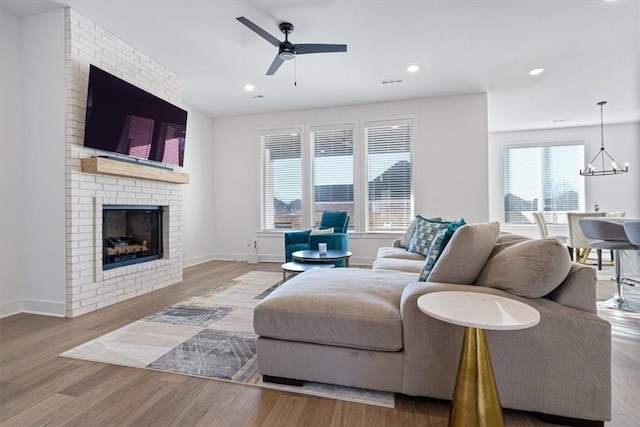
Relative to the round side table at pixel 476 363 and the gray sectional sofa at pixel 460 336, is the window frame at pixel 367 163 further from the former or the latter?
the round side table at pixel 476 363

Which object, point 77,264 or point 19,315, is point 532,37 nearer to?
point 77,264

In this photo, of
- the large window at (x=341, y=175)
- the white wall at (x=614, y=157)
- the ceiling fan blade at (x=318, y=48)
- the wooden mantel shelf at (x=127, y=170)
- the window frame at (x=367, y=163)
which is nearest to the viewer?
the ceiling fan blade at (x=318, y=48)

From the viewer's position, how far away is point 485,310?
1259 mm

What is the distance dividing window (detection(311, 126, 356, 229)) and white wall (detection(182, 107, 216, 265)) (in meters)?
2.17

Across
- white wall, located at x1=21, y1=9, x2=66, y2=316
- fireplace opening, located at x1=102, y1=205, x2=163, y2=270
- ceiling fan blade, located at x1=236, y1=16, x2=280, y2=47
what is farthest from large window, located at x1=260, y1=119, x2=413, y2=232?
white wall, located at x1=21, y1=9, x2=66, y2=316

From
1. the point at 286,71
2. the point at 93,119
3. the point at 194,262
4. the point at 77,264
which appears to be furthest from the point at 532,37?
the point at 194,262

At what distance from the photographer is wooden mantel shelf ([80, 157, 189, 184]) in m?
3.09

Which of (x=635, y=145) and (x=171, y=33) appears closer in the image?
(x=171, y=33)

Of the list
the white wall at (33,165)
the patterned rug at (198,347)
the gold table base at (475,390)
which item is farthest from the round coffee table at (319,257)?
the white wall at (33,165)

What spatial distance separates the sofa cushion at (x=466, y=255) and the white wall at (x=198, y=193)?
16.0ft

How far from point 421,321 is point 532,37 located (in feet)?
12.1

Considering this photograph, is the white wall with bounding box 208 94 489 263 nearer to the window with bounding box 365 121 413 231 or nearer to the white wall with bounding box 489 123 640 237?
the window with bounding box 365 121 413 231

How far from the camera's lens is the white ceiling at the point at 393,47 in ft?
9.76

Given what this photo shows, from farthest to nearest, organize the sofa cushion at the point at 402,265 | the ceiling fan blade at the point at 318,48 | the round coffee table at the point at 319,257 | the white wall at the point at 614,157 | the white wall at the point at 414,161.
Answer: the white wall at the point at 614,157 → the white wall at the point at 414,161 → the round coffee table at the point at 319,257 → the ceiling fan blade at the point at 318,48 → the sofa cushion at the point at 402,265
